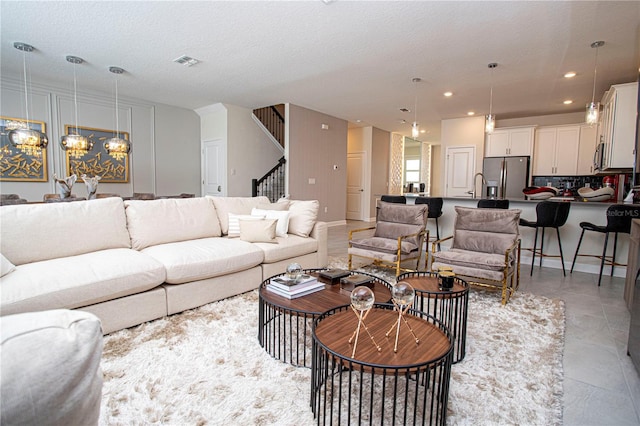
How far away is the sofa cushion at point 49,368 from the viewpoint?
52 centimetres

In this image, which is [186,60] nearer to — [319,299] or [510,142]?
[319,299]

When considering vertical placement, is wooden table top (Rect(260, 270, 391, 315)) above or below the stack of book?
below

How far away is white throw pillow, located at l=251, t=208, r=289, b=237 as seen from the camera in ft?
12.2

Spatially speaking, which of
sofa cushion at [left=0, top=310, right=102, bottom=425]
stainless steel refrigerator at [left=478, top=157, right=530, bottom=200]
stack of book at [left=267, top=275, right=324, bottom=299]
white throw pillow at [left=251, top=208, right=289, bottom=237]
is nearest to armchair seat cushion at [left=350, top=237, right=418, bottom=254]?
white throw pillow at [left=251, top=208, right=289, bottom=237]

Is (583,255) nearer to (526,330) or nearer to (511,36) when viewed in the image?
(526,330)

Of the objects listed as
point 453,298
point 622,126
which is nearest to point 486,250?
point 453,298

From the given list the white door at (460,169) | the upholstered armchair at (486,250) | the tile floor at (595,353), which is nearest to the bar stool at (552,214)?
the tile floor at (595,353)

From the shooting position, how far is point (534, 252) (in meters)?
4.28

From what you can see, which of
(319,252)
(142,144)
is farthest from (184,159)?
(319,252)

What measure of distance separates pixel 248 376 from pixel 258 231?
5.70 feet

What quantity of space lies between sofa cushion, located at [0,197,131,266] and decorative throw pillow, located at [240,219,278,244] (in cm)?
106

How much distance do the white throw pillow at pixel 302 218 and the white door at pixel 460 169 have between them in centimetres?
522

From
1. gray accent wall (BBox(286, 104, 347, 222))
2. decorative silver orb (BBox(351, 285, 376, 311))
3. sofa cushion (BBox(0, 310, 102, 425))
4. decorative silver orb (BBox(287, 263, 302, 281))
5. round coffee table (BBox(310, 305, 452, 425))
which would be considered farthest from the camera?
gray accent wall (BBox(286, 104, 347, 222))

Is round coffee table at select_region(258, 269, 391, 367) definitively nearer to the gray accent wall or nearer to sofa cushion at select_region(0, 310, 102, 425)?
sofa cushion at select_region(0, 310, 102, 425)
